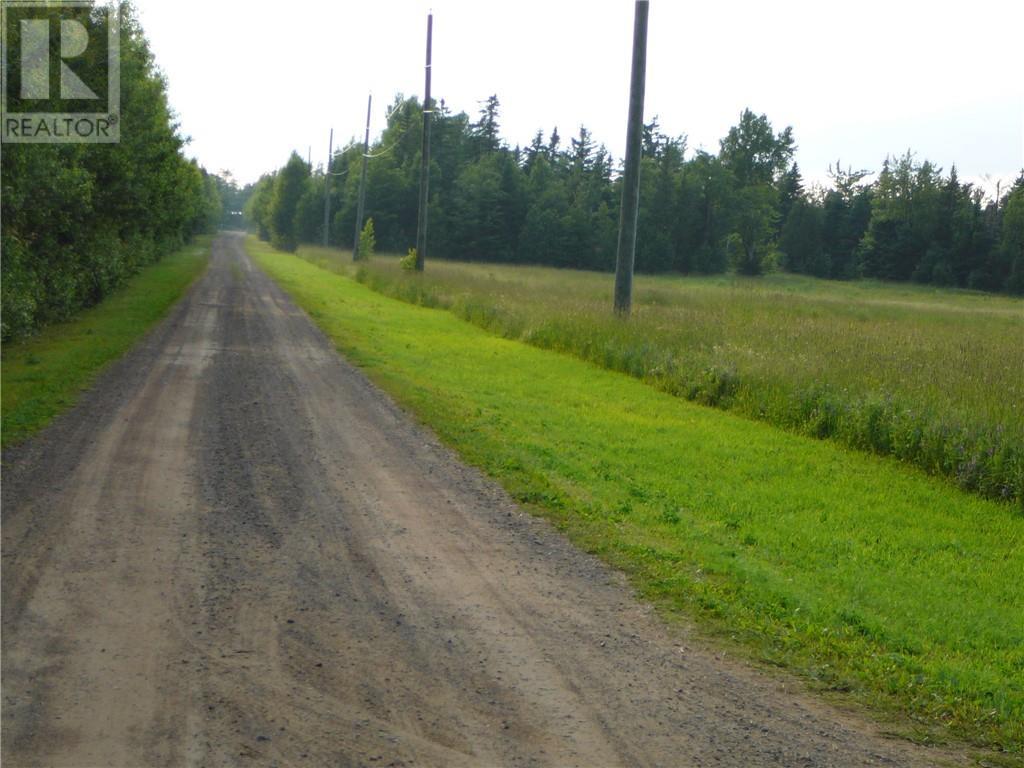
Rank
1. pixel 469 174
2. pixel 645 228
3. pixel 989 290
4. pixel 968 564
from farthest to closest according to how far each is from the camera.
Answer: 1. pixel 469 174
2. pixel 645 228
3. pixel 989 290
4. pixel 968 564

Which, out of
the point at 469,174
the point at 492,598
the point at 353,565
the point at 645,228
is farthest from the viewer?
the point at 469,174

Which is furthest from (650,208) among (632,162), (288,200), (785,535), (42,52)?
(785,535)

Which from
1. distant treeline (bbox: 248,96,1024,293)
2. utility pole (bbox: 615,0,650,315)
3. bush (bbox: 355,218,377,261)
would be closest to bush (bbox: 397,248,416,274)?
bush (bbox: 355,218,377,261)

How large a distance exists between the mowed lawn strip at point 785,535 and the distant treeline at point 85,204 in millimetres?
6732

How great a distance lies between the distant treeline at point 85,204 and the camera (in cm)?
1622

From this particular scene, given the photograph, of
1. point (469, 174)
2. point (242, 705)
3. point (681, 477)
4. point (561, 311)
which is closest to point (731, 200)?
point (469, 174)

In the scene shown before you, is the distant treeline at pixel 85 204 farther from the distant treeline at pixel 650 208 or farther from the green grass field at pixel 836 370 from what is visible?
the distant treeline at pixel 650 208

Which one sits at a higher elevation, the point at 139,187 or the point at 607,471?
the point at 139,187

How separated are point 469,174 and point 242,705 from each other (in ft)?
289

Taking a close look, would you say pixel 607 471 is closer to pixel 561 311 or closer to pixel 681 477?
pixel 681 477

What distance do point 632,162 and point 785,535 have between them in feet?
48.2

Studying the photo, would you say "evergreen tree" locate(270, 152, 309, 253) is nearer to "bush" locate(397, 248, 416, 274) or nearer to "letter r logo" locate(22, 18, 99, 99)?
"bush" locate(397, 248, 416, 274)

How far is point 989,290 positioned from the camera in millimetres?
53625

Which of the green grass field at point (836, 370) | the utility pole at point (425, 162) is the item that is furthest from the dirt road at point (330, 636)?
the utility pole at point (425, 162)
